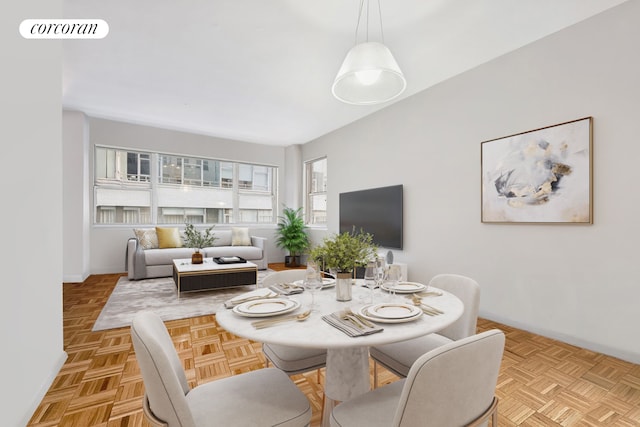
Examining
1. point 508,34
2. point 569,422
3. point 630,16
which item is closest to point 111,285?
point 569,422

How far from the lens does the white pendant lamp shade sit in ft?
5.49

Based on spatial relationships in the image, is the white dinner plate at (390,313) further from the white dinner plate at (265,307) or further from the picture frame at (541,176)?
the picture frame at (541,176)

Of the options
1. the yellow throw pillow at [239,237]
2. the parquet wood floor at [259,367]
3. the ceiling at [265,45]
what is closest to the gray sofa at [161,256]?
the yellow throw pillow at [239,237]

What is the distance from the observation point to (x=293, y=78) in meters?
3.56

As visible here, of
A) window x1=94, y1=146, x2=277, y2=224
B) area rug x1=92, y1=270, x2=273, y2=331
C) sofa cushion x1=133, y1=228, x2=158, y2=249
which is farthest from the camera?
window x1=94, y1=146, x2=277, y2=224

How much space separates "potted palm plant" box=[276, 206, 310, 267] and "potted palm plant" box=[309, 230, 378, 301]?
483cm

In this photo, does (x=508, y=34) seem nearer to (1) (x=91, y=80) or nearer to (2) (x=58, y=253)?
(2) (x=58, y=253)

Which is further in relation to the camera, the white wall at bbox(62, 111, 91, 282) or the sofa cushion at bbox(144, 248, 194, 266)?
the sofa cushion at bbox(144, 248, 194, 266)

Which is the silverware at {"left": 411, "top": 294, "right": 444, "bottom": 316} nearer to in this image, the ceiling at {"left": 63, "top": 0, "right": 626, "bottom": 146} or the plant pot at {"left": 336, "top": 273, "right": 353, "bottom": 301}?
the plant pot at {"left": 336, "top": 273, "right": 353, "bottom": 301}

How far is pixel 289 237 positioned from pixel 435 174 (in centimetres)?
353

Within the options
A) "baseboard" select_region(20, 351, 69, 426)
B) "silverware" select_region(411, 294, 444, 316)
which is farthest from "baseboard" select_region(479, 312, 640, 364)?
"baseboard" select_region(20, 351, 69, 426)

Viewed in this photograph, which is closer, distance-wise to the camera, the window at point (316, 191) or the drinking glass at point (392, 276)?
the drinking glass at point (392, 276)

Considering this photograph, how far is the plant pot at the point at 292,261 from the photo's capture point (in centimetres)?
637

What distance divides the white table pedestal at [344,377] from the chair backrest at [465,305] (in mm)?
481
